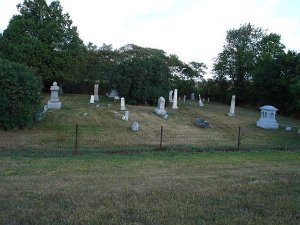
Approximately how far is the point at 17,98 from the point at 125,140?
6566 millimetres

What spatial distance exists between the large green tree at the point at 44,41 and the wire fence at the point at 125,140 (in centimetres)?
2444

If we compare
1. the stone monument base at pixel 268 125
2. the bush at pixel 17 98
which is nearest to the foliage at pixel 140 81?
the stone monument base at pixel 268 125

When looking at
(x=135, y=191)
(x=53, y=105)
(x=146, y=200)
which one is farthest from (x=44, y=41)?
(x=146, y=200)

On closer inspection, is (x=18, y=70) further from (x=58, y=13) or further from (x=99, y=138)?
(x=58, y=13)

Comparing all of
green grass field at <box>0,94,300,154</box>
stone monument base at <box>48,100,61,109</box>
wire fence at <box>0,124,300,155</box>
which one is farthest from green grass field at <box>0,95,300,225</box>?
stone monument base at <box>48,100,61,109</box>

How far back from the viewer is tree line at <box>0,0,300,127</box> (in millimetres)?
40938

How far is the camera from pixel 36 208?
218 inches

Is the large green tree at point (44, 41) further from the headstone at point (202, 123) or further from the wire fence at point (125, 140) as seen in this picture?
the wire fence at point (125, 140)

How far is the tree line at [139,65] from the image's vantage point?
40938 millimetres

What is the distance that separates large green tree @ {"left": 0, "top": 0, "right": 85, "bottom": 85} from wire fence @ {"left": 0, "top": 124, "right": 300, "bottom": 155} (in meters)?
24.4

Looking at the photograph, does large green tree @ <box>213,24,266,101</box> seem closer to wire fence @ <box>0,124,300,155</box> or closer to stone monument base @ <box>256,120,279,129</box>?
stone monument base @ <box>256,120,279,129</box>

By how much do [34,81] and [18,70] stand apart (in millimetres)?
1103

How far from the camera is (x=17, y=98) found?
22094 mm

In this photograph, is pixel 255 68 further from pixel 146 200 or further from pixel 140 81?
pixel 146 200
